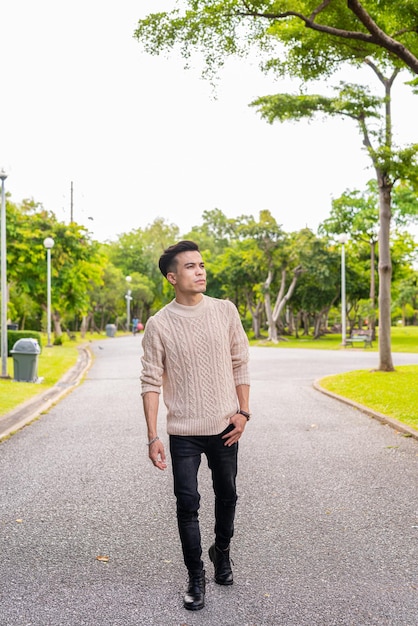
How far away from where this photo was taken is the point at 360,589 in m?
3.73

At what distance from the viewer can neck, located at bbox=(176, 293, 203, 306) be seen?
12.2 ft

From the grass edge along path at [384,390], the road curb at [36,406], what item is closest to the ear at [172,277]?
the road curb at [36,406]

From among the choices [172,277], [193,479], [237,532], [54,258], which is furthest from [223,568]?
[54,258]

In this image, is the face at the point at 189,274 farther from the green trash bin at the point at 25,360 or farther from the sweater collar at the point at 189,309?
the green trash bin at the point at 25,360

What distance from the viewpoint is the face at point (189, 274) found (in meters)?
3.67

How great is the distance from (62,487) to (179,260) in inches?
128

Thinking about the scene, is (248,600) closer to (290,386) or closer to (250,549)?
(250,549)

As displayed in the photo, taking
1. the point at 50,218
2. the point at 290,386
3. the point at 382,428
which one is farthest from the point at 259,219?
the point at 382,428

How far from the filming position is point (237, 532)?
4.82 m

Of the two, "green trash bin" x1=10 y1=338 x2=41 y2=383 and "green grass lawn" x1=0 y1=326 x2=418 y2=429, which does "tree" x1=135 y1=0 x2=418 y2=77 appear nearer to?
"green grass lawn" x1=0 y1=326 x2=418 y2=429

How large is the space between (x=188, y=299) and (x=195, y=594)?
1485mm

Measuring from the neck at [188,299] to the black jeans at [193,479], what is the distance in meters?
0.68

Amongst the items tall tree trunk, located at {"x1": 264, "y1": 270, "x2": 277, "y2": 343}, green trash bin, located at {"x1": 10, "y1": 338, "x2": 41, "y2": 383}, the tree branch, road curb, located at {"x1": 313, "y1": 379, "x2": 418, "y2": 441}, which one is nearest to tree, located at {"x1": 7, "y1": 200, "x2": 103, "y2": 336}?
tall tree trunk, located at {"x1": 264, "y1": 270, "x2": 277, "y2": 343}

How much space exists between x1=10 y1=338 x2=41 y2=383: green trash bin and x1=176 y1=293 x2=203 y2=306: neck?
40.3 ft
